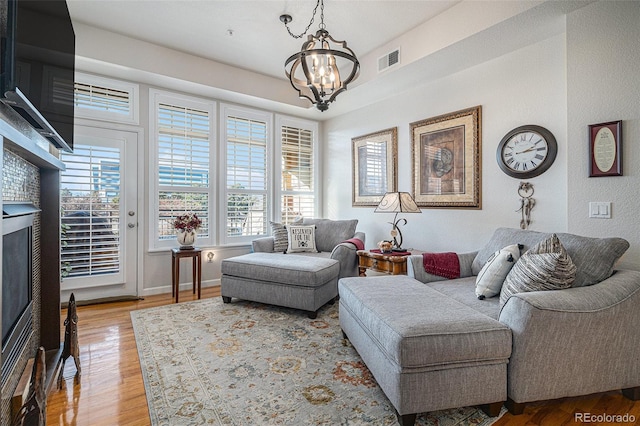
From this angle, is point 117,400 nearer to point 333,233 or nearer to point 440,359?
point 440,359

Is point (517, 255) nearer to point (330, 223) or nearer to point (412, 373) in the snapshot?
point (412, 373)

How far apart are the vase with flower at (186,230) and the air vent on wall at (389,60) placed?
2.75 meters

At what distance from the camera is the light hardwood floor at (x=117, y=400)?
5.36 ft

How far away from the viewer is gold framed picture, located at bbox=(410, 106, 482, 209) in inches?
127

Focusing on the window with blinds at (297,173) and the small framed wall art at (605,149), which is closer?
the small framed wall art at (605,149)

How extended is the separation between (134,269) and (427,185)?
3606 mm

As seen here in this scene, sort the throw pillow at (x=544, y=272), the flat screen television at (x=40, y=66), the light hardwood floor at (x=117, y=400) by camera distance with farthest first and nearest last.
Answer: the throw pillow at (x=544, y=272), the light hardwood floor at (x=117, y=400), the flat screen television at (x=40, y=66)

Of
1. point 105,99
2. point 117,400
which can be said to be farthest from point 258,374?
point 105,99

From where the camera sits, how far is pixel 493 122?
3.08m

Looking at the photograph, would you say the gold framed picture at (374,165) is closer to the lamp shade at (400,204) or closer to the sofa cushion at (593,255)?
the lamp shade at (400,204)

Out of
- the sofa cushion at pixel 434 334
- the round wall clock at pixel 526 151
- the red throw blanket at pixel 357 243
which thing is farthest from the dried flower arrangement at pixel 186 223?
the round wall clock at pixel 526 151

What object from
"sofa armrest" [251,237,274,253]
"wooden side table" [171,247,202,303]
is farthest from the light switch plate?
"wooden side table" [171,247,202,303]

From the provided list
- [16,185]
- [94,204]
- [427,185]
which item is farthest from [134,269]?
[427,185]

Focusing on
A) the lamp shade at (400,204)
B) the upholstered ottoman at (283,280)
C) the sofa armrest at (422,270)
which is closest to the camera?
the sofa armrest at (422,270)
